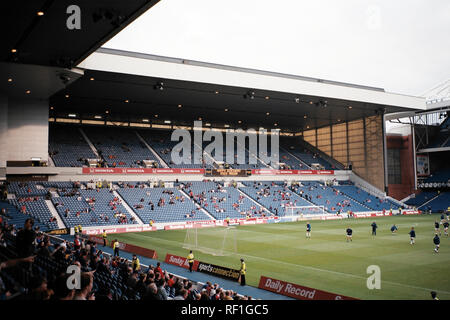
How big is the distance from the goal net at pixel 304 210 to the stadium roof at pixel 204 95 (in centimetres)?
1489

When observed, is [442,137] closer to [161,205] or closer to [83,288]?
[161,205]

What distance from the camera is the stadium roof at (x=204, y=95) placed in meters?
37.9

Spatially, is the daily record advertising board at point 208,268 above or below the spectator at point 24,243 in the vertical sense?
below

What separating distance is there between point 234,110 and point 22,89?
29504 millimetres

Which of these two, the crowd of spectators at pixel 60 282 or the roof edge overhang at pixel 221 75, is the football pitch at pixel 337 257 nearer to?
the crowd of spectators at pixel 60 282

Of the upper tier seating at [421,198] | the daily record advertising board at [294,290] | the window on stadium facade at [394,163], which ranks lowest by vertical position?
the daily record advertising board at [294,290]

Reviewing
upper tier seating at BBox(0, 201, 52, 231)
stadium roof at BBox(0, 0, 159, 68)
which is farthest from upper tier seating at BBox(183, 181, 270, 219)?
stadium roof at BBox(0, 0, 159, 68)

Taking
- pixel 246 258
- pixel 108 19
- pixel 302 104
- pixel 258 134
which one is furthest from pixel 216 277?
pixel 258 134

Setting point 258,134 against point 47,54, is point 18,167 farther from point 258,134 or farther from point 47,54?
point 258,134

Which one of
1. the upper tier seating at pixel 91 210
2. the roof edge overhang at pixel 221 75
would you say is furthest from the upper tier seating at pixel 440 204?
the upper tier seating at pixel 91 210

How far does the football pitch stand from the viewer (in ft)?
56.3

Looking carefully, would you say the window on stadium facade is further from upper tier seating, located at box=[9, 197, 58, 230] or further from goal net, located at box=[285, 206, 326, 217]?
upper tier seating, located at box=[9, 197, 58, 230]

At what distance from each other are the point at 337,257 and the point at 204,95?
2864cm

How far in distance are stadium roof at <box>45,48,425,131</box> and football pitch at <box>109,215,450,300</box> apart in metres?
16.4
